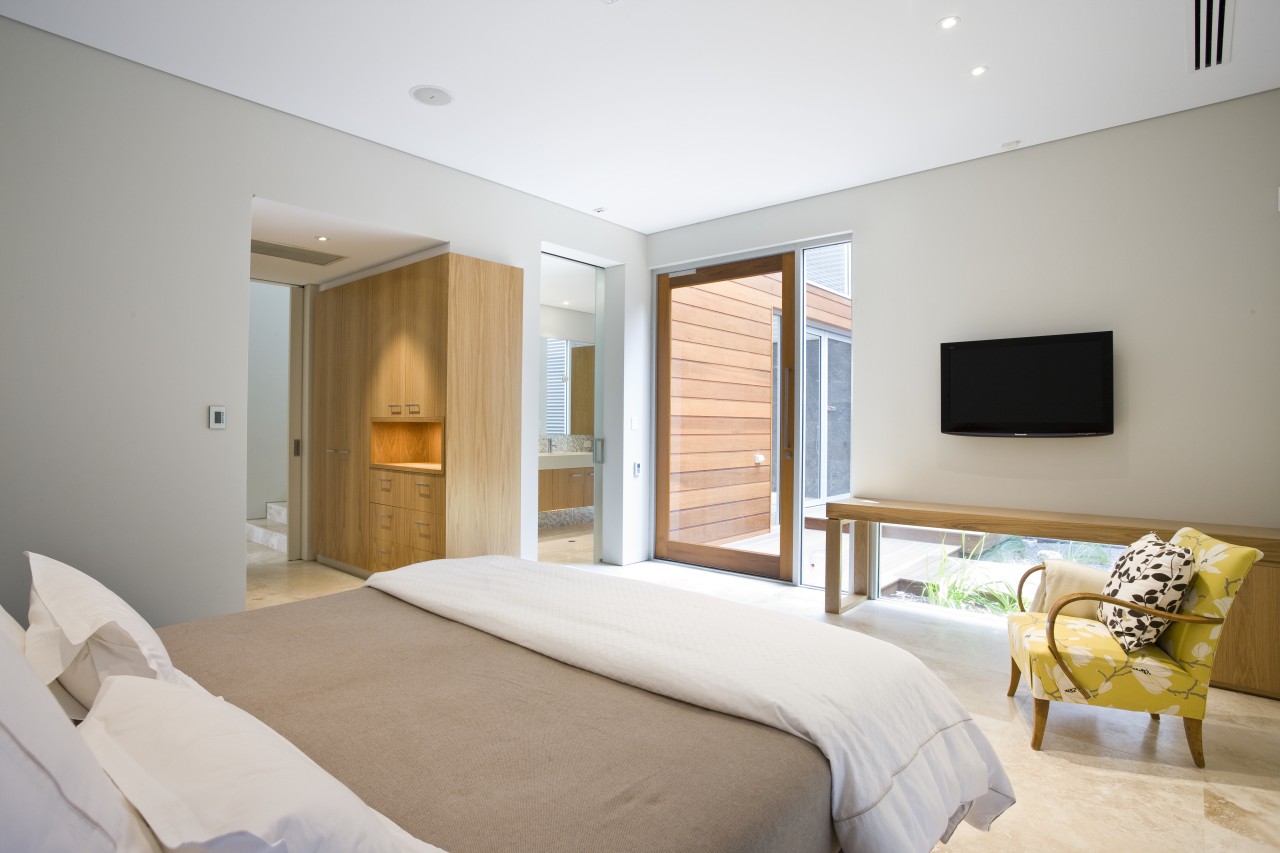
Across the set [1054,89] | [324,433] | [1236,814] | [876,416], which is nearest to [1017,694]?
[1236,814]

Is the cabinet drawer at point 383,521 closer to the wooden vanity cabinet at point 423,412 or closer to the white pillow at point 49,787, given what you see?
the wooden vanity cabinet at point 423,412

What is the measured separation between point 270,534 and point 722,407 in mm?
4235

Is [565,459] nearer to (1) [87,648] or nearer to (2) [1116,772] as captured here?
(2) [1116,772]

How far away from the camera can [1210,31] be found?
2.87m

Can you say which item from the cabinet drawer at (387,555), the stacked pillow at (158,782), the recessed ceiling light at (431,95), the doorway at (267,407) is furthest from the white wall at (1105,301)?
the doorway at (267,407)

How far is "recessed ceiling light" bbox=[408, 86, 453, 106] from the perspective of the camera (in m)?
3.44

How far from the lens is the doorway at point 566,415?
23.7ft

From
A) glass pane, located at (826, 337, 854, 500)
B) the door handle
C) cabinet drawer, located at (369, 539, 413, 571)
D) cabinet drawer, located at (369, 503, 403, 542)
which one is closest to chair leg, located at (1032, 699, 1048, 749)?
glass pane, located at (826, 337, 854, 500)

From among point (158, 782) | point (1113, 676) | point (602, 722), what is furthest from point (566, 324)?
point (158, 782)

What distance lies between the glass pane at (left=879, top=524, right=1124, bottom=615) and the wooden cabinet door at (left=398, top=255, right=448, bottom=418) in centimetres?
313

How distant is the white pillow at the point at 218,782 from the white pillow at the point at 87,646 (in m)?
0.24

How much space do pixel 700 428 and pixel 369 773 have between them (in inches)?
179

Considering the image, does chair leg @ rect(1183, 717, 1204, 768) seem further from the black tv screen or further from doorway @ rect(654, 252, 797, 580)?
doorway @ rect(654, 252, 797, 580)

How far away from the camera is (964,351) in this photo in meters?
4.20
